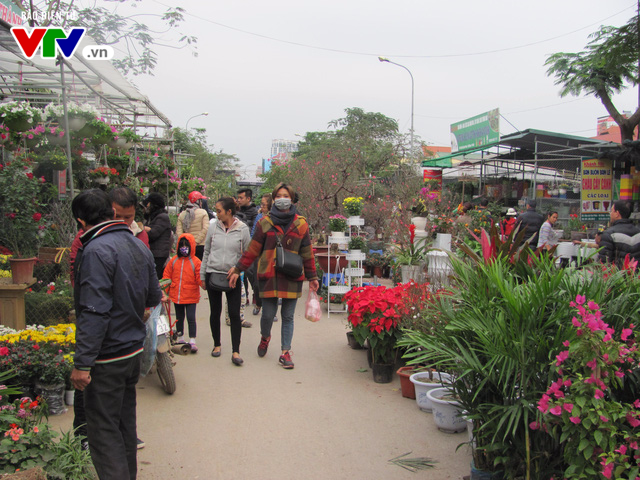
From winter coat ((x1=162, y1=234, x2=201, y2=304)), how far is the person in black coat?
0.62 metres

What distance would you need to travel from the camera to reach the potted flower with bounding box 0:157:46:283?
6.21 m

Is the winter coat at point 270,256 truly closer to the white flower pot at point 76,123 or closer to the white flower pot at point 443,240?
the white flower pot at point 443,240

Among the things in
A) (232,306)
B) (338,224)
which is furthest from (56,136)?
(338,224)

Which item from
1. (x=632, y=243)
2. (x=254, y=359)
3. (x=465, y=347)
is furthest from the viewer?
(x=632, y=243)

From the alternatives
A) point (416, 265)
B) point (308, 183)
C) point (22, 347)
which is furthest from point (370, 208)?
point (22, 347)

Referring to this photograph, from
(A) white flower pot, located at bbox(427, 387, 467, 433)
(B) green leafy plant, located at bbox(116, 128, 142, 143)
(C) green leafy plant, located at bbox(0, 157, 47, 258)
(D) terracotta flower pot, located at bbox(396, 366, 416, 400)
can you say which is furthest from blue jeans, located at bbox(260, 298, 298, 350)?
(B) green leafy plant, located at bbox(116, 128, 142, 143)

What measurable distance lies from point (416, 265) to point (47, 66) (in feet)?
21.3

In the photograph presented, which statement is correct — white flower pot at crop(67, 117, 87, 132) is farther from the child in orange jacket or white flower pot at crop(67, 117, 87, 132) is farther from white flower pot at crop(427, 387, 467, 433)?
white flower pot at crop(427, 387, 467, 433)

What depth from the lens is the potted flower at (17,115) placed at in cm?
639

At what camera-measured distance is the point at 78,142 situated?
7648mm

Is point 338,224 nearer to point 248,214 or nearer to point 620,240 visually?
point 248,214

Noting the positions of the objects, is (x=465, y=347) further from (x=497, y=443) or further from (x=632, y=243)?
(x=632, y=243)

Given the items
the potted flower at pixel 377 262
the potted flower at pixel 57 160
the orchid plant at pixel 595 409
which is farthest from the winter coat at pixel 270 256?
the potted flower at pixel 377 262

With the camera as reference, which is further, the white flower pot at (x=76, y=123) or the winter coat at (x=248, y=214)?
the winter coat at (x=248, y=214)
